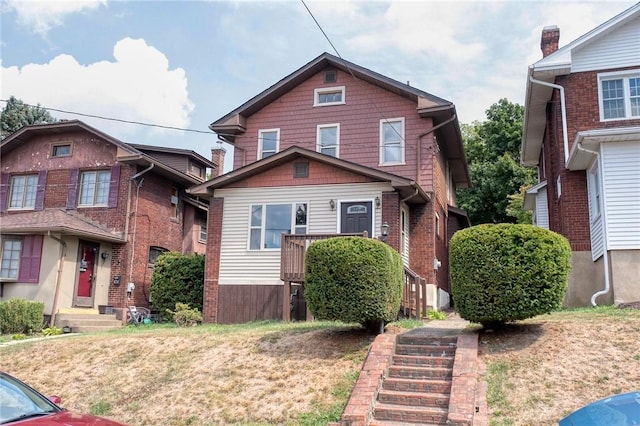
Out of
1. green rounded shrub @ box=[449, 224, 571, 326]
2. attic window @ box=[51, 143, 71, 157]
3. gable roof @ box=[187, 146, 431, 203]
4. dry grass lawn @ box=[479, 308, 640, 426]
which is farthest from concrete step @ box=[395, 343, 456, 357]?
attic window @ box=[51, 143, 71, 157]

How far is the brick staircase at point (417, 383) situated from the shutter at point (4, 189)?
1841 cm

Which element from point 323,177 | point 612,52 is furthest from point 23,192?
point 612,52

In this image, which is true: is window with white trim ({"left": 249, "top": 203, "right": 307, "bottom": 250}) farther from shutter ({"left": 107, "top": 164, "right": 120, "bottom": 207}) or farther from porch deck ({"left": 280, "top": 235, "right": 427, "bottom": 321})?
shutter ({"left": 107, "top": 164, "right": 120, "bottom": 207})

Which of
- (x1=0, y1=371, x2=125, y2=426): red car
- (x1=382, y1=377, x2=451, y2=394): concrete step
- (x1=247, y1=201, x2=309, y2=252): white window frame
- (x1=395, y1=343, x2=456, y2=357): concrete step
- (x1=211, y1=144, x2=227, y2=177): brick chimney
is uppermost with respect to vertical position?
(x1=211, y1=144, x2=227, y2=177): brick chimney

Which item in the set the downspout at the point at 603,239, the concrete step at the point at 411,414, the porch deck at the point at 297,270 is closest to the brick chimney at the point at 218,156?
the porch deck at the point at 297,270

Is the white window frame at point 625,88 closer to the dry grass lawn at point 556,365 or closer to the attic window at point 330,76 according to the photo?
the dry grass lawn at point 556,365

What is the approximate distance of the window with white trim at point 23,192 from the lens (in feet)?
70.5

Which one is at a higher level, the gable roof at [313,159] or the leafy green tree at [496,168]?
the leafy green tree at [496,168]

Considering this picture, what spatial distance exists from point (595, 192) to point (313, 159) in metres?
7.69

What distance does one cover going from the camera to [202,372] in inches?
381

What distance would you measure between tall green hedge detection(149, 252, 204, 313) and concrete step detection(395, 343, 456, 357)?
971 centimetres

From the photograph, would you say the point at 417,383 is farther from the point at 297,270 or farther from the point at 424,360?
the point at 297,270

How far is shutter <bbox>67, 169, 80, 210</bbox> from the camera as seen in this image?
67.9 ft

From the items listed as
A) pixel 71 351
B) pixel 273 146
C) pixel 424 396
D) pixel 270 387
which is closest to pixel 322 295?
pixel 270 387
